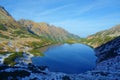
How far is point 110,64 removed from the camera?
136 meters

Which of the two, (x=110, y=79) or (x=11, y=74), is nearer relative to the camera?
(x=11, y=74)

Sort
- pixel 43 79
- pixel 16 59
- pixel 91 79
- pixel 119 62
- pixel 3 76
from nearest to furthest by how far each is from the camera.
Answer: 1. pixel 3 76
2. pixel 43 79
3. pixel 91 79
4. pixel 119 62
5. pixel 16 59

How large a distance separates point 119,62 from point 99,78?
56058 millimetres

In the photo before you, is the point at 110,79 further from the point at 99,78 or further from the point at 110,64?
the point at 110,64

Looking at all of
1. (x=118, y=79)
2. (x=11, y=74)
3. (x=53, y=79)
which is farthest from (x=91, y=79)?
(x=11, y=74)

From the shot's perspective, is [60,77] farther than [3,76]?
Yes

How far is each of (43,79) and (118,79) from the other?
29484 mm

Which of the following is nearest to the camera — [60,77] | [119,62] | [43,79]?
[43,79]

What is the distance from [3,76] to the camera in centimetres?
6181

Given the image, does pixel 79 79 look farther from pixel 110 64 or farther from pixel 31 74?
pixel 110 64

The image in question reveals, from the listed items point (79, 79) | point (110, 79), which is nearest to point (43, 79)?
point (79, 79)

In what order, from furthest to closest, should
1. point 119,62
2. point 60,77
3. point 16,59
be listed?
point 16,59
point 119,62
point 60,77

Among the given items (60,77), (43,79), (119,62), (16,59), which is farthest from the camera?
(16,59)

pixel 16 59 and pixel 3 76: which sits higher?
pixel 16 59
